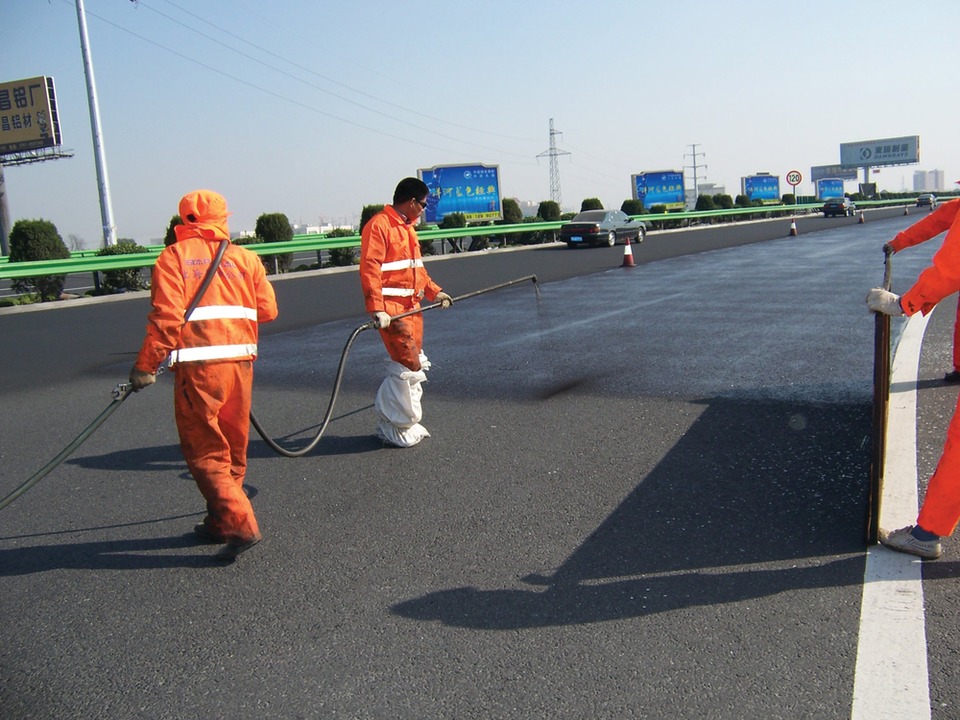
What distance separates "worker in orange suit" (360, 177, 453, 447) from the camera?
576 cm

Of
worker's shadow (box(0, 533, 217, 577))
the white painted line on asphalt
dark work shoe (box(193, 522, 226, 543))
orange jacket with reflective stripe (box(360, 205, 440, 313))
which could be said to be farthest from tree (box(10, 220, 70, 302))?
the white painted line on asphalt

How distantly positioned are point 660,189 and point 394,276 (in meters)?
55.8

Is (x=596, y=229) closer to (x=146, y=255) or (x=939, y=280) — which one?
(x=146, y=255)

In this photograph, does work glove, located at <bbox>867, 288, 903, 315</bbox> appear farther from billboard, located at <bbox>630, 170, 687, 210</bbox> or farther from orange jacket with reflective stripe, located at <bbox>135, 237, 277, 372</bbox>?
billboard, located at <bbox>630, 170, 687, 210</bbox>

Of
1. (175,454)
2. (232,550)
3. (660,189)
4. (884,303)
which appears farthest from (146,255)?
(660,189)

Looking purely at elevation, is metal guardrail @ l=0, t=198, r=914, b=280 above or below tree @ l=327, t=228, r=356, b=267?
above

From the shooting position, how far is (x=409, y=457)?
5.63 m

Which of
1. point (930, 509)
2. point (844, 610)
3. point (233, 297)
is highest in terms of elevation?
point (233, 297)

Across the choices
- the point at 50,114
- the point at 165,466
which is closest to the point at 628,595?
the point at 165,466

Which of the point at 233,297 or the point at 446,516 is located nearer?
the point at 233,297

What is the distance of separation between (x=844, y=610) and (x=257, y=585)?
96.2 inches

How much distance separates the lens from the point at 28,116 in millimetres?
59188

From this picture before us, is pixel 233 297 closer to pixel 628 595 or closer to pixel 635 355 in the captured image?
pixel 628 595

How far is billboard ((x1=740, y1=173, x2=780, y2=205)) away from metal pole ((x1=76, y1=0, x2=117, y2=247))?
59.2 m
